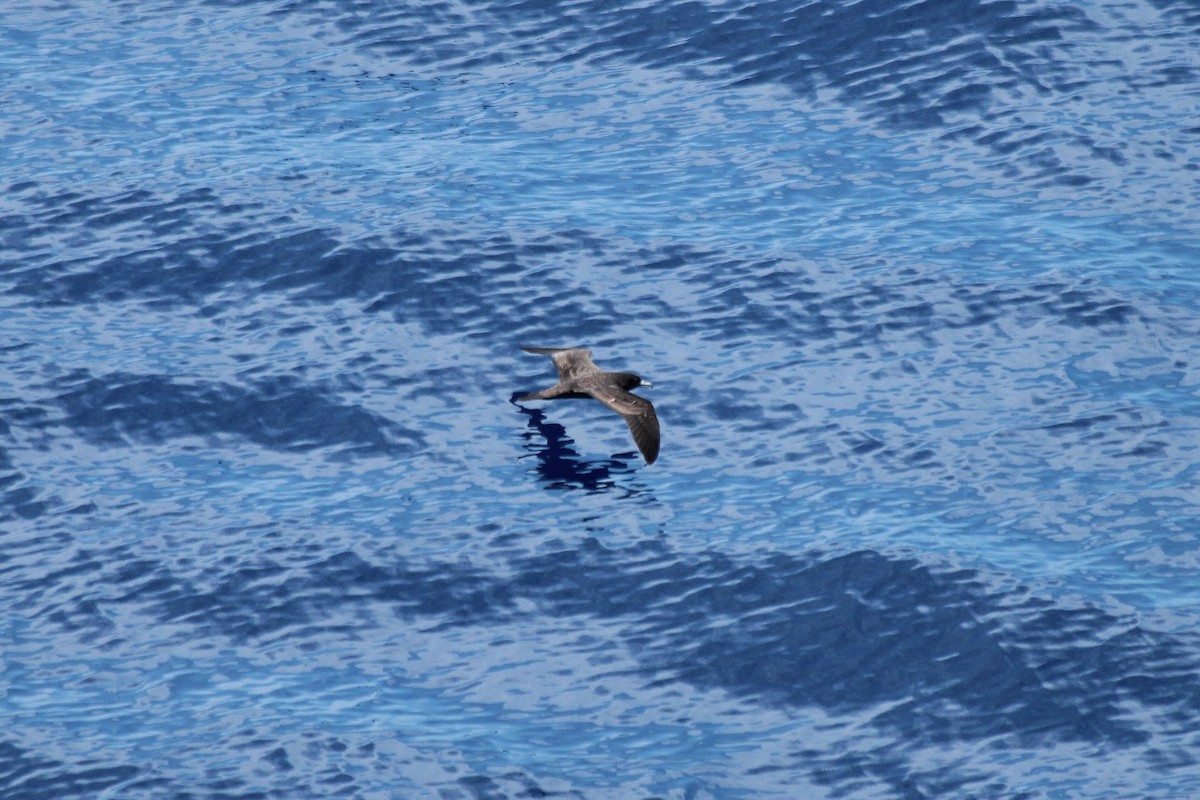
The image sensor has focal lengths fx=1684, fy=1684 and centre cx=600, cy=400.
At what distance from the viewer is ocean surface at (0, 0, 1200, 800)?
22.8m

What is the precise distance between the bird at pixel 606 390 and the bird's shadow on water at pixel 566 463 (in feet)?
1.63

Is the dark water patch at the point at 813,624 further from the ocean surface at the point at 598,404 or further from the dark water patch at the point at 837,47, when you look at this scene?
the dark water patch at the point at 837,47

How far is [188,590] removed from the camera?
83.8 ft

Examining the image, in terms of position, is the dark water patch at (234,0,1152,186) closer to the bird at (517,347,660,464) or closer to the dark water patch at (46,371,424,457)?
the bird at (517,347,660,464)

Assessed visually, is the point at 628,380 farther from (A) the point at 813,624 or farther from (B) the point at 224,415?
(B) the point at 224,415

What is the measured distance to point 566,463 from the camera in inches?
1124

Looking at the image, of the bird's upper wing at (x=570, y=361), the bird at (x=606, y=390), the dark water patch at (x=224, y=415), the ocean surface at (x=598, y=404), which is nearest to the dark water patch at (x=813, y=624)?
the ocean surface at (x=598, y=404)

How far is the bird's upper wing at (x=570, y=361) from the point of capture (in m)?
29.3

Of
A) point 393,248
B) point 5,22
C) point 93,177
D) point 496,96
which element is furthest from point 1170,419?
point 5,22

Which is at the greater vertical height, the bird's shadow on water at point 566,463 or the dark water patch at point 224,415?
the dark water patch at point 224,415

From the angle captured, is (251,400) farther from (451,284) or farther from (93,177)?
(93,177)

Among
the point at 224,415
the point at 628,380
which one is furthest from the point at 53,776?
the point at 628,380

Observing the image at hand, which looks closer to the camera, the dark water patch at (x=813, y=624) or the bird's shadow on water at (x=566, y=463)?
the dark water patch at (x=813, y=624)

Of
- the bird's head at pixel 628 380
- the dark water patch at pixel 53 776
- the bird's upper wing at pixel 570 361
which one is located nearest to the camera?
the dark water patch at pixel 53 776
